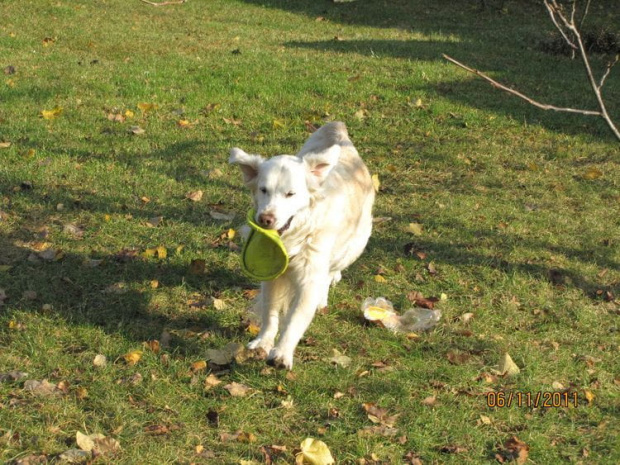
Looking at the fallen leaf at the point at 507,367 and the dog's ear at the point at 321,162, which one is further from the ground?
the dog's ear at the point at 321,162

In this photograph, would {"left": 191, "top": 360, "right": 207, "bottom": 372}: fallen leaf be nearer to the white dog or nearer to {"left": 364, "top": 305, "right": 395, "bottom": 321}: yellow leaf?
the white dog

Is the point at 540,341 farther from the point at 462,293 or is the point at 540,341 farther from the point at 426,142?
the point at 426,142

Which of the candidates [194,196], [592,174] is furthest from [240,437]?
[592,174]

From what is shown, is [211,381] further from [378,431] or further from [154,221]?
[154,221]

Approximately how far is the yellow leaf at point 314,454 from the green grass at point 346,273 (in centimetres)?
9

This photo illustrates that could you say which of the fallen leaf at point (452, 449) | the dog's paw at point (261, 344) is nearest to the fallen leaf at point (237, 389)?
the dog's paw at point (261, 344)

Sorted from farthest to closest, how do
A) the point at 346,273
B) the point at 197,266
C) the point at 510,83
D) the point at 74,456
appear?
the point at 510,83 → the point at 346,273 → the point at 197,266 → the point at 74,456

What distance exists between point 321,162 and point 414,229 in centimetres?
252

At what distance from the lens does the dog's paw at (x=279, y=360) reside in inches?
189

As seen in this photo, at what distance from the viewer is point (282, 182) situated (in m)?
4.82

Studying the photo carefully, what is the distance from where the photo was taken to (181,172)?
8336mm

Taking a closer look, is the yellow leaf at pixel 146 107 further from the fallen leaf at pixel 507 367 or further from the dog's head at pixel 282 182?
the fallen leaf at pixel 507 367

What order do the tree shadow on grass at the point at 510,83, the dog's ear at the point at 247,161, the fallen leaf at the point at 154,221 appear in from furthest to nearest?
the tree shadow on grass at the point at 510,83 < the fallen leaf at the point at 154,221 < the dog's ear at the point at 247,161

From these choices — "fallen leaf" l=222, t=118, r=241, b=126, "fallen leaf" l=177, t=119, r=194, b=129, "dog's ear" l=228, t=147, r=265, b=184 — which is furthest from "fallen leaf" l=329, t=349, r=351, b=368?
"fallen leaf" l=222, t=118, r=241, b=126
